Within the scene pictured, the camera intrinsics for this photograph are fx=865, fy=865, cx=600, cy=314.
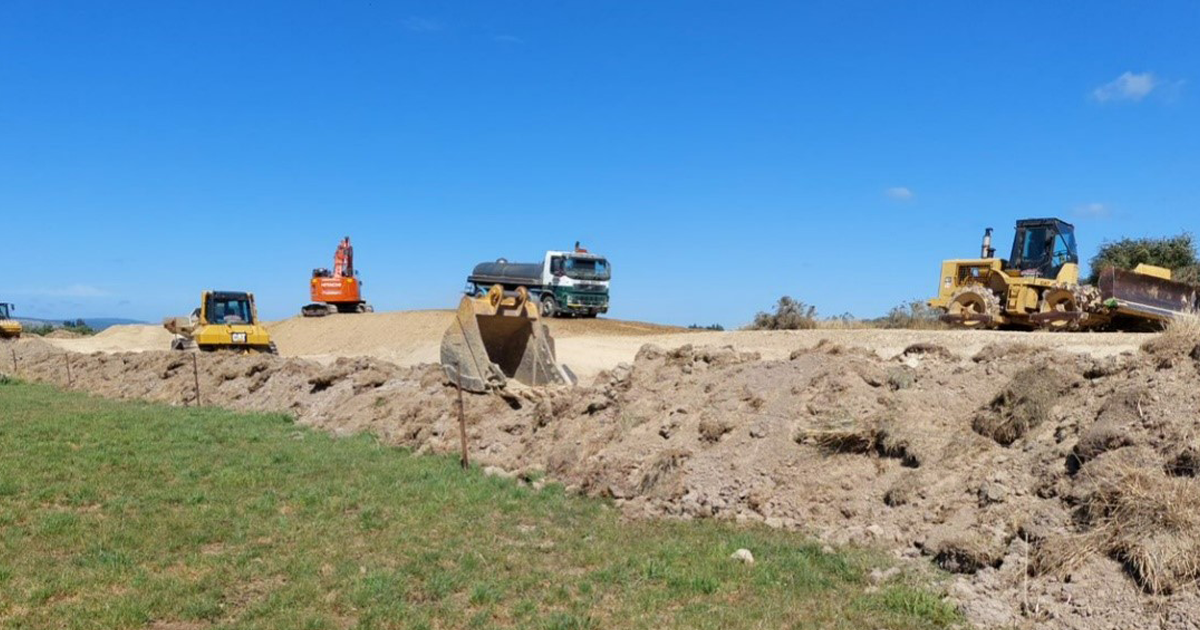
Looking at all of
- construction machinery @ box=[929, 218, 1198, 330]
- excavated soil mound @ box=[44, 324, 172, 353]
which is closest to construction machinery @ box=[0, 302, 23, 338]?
excavated soil mound @ box=[44, 324, 172, 353]

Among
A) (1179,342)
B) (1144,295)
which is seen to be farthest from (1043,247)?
(1179,342)

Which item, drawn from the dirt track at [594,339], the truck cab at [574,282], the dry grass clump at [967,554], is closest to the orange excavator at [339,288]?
the dirt track at [594,339]

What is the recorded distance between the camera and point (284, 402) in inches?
573

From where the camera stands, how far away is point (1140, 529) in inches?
194

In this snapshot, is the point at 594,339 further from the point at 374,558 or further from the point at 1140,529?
the point at 1140,529

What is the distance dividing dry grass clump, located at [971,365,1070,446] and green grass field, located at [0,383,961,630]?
179cm

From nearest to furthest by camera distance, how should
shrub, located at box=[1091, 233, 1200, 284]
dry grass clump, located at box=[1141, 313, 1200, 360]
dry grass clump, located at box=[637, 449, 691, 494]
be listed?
dry grass clump, located at box=[1141, 313, 1200, 360], dry grass clump, located at box=[637, 449, 691, 494], shrub, located at box=[1091, 233, 1200, 284]

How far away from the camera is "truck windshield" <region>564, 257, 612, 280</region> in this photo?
94.8 feet

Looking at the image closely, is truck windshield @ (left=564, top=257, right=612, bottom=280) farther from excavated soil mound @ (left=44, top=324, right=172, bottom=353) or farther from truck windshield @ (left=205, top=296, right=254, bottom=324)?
excavated soil mound @ (left=44, top=324, right=172, bottom=353)

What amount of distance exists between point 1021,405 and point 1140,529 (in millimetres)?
1981

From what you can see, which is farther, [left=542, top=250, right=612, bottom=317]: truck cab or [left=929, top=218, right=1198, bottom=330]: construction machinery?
[left=542, top=250, right=612, bottom=317]: truck cab

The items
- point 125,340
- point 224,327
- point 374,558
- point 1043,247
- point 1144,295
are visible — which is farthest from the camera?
point 125,340

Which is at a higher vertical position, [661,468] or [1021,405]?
[1021,405]

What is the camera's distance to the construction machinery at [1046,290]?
17.8m
